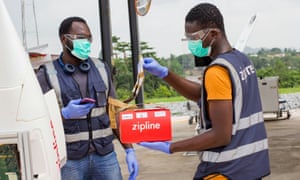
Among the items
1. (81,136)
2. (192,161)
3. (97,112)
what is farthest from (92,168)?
(192,161)

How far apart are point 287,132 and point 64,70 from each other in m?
6.94

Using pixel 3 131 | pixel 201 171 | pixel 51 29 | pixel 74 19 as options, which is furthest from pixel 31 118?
pixel 51 29

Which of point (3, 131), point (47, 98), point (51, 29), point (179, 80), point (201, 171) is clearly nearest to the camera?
point (3, 131)

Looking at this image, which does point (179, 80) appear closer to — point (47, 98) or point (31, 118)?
point (47, 98)

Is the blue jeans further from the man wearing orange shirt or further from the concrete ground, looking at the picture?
the concrete ground

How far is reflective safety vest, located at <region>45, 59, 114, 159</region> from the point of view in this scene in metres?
2.76

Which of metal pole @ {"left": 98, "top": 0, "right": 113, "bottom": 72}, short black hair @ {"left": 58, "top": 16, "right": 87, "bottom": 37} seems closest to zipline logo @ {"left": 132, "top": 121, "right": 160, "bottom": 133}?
short black hair @ {"left": 58, "top": 16, "right": 87, "bottom": 37}

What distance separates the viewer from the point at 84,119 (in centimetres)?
279

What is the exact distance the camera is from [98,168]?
2.83 meters

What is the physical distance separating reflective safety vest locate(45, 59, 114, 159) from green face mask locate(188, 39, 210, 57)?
589 mm

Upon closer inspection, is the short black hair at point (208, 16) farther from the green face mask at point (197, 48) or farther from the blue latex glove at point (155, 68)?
the blue latex glove at point (155, 68)

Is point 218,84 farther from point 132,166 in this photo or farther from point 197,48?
point 132,166

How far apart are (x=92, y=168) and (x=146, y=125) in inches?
→ 25.1

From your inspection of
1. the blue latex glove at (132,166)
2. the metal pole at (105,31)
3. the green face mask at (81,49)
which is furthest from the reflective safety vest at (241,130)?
the metal pole at (105,31)
